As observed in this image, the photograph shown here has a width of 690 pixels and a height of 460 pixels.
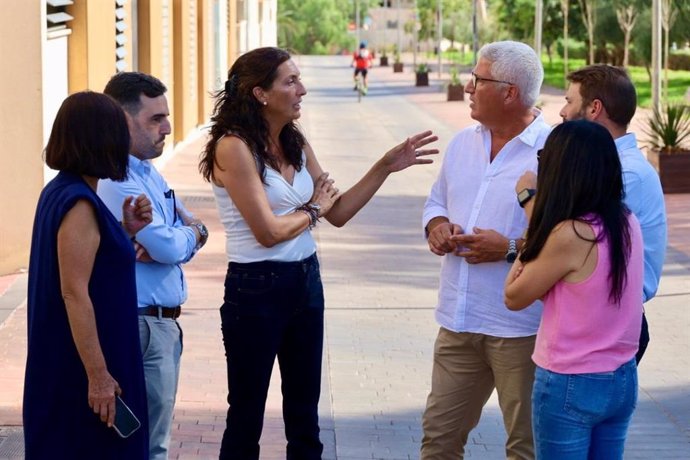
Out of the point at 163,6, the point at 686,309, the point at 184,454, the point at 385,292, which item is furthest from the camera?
the point at 163,6

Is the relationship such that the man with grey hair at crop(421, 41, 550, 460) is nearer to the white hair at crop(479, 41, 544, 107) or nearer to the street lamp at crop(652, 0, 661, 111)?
the white hair at crop(479, 41, 544, 107)

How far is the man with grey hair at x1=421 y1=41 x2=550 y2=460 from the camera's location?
4.68 meters

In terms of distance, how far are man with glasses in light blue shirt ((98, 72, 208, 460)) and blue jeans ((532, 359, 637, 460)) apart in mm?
1283

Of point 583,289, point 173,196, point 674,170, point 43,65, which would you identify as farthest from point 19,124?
point 674,170

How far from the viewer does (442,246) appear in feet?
15.5

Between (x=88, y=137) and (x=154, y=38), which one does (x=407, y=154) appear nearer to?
(x=88, y=137)

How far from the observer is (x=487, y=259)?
15.3ft

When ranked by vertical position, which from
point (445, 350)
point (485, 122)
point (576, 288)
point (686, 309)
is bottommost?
point (686, 309)

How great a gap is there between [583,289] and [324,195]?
136cm

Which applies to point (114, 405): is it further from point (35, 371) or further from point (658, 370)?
point (658, 370)

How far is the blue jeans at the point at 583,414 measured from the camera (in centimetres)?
393

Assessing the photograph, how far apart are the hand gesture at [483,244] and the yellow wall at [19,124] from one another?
7.24 m

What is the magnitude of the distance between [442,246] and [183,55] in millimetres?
21384

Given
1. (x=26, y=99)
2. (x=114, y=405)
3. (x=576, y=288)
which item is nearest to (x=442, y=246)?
(x=576, y=288)
